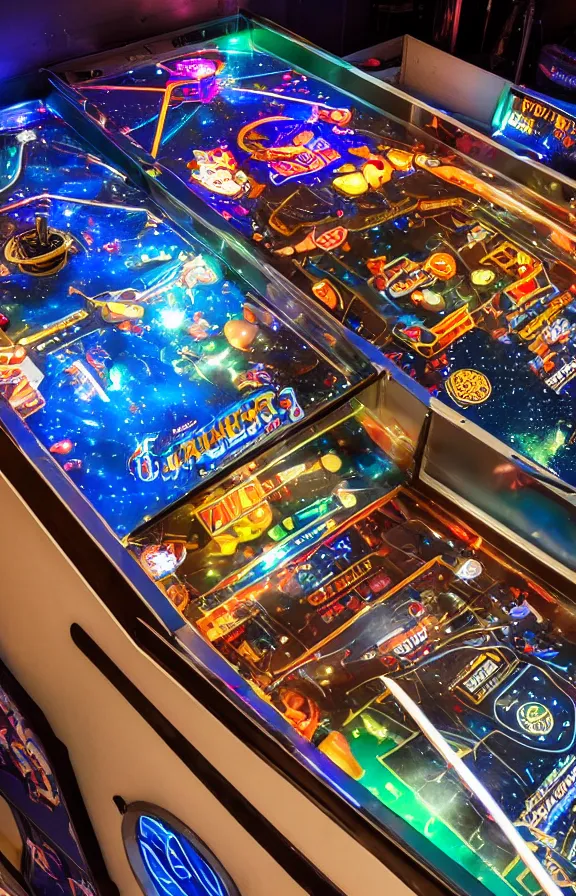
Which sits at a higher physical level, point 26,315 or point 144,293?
point 26,315

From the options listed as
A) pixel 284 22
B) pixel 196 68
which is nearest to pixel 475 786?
pixel 196 68

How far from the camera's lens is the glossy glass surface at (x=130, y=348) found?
1440 millimetres

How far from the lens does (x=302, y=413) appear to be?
148 centimetres

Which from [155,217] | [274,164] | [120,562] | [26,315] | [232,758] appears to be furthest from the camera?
[274,164]

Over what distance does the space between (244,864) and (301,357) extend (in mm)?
963

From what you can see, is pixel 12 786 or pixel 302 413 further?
pixel 12 786

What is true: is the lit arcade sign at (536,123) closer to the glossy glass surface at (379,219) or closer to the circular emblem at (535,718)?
the glossy glass surface at (379,219)

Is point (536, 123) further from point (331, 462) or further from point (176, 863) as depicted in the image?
point (176, 863)

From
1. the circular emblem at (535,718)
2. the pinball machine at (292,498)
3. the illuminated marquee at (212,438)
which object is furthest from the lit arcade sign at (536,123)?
the circular emblem at (535,718)

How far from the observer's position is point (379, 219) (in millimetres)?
1854

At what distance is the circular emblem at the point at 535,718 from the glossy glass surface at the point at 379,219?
1.46 ft

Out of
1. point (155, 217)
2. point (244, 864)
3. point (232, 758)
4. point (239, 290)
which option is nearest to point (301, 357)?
point (239, 290)

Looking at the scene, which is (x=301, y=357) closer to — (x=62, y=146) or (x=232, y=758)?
(x=232, y=758)

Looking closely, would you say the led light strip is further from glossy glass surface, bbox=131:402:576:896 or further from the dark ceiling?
the dark ceiling
